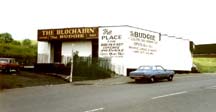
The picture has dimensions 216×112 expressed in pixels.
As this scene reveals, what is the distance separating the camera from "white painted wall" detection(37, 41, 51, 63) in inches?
2000

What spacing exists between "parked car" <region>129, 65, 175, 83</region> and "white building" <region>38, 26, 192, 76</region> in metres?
9.59

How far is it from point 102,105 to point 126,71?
28076 mm

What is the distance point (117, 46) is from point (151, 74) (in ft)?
40.0

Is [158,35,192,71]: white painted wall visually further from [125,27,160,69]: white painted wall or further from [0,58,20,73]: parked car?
[0,58,20,73]: parked car

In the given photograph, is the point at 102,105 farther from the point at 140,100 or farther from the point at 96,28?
the point at 96,28

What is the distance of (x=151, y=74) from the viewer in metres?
33.7

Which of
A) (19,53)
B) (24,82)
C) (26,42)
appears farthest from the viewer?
(26,42)

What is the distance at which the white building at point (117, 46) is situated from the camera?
4519 cm

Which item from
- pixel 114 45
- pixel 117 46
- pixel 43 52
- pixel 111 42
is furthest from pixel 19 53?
pixel 117 46

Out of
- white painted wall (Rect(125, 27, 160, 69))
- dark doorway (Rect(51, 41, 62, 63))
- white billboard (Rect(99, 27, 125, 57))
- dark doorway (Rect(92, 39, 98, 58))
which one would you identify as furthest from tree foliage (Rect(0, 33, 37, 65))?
white painted wall (Rect(125, 27, 160, 69))

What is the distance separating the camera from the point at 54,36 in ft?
163

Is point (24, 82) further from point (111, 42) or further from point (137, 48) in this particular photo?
point (137, 48)

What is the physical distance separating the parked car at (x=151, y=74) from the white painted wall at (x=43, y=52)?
18.4 metres

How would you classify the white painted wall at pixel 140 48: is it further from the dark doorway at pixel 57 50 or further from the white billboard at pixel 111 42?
the dark doorway at pixel 57 50
